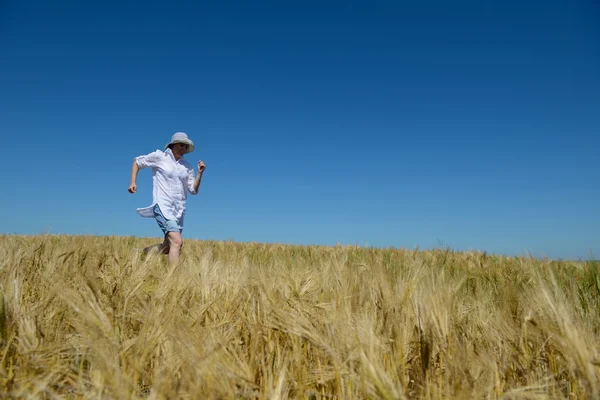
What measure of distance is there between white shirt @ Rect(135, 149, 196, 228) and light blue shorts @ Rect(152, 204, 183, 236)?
0.19 feet

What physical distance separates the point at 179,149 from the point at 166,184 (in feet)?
1.92

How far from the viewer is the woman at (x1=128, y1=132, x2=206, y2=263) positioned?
17.6 feet

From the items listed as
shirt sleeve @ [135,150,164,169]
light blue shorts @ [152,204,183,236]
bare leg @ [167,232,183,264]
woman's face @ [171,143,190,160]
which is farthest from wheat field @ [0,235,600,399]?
woman's face @ [171,143,190,160]

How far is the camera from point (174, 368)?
47.8 inches

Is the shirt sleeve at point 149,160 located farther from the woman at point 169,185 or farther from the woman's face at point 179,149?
the woman's face at point 179,149

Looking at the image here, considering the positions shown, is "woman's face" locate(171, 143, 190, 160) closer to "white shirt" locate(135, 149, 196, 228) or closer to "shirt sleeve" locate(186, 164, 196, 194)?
"white shirt" locate(135, 149, 196, 228)

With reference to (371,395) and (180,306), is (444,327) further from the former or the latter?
(180,306)

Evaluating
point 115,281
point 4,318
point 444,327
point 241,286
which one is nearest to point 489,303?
point 444,327

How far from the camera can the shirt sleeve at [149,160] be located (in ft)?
18.0

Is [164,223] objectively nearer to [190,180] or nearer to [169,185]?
[169,185]

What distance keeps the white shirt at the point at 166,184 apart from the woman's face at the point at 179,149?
0.20ft

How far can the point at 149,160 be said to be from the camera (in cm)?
551

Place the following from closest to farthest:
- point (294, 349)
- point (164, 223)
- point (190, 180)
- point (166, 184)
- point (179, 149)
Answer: point (294, 349)
point (164, 223)
point (166, 184)
point (179, 149)
point (190, 180)

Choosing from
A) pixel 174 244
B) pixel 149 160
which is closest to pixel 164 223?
pixel 174 244
